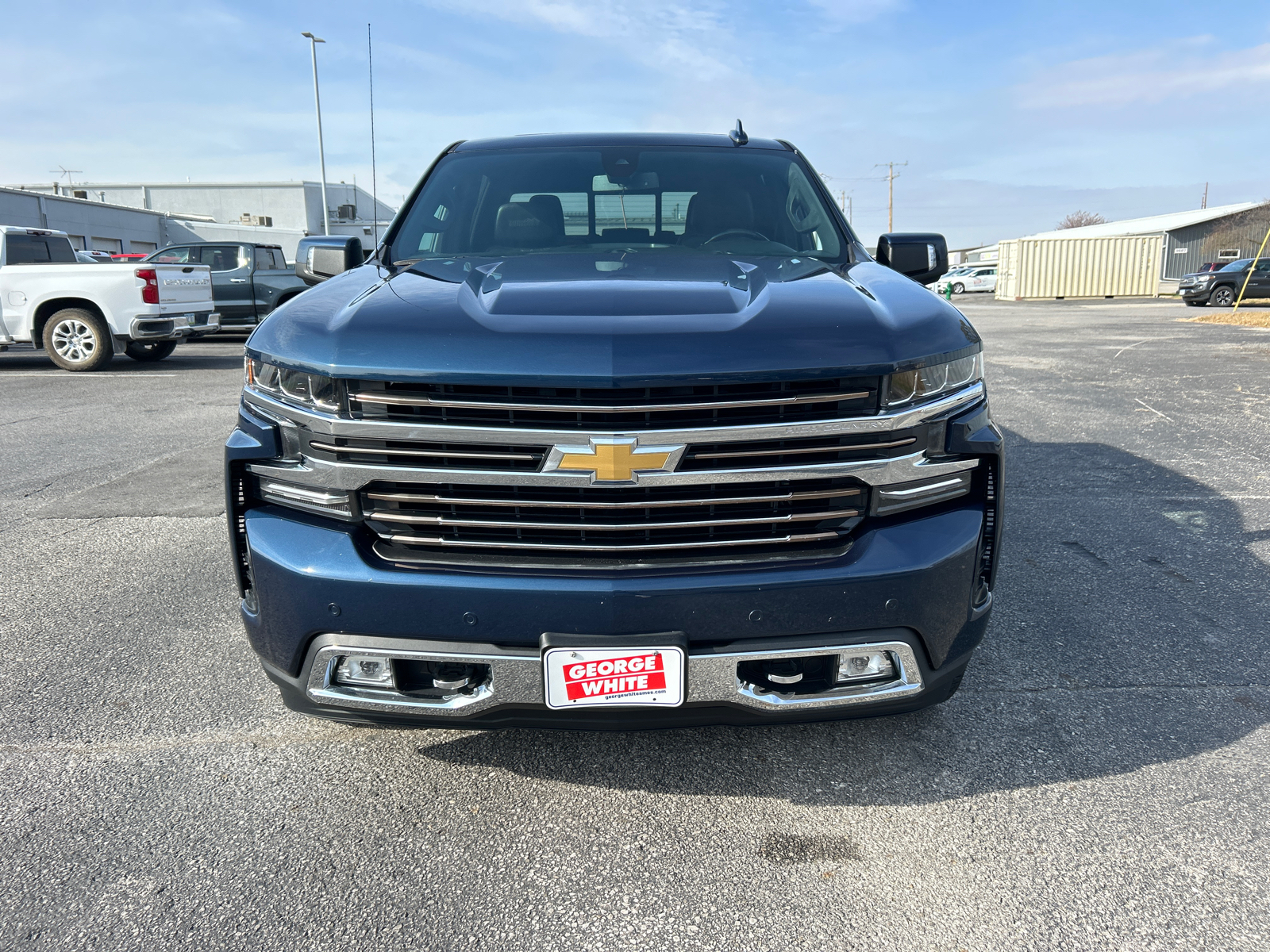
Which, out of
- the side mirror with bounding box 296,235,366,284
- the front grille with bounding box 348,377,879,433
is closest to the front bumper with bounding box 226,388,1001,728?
the front grille with bounding box 348,377,879,433

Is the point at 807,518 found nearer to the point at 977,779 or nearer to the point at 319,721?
the point at 977,779

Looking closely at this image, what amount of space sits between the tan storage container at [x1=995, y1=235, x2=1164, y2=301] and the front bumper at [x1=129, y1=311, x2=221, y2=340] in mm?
38981

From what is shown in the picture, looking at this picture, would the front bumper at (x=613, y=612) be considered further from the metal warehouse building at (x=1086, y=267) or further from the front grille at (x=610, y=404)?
the metal warehouse building at (x=1086, y=267)

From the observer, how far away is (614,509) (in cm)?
206

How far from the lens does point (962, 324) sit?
241cm

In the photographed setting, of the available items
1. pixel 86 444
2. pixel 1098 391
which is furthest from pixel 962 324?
pixel 1098 391

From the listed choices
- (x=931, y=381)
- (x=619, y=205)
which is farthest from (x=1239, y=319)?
(x=931, y=381)

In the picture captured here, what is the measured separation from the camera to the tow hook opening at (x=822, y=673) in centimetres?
212

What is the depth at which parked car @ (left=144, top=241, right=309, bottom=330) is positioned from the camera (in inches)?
624

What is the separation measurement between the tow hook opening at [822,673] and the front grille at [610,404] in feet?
1.85

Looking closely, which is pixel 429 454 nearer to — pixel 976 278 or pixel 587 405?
pixel 587 405

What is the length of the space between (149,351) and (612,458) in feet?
44.1

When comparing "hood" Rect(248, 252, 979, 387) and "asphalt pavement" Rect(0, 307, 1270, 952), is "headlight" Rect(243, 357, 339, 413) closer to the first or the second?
"hood" Rect(248, 252, 979, 387)

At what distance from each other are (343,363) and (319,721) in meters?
1.34
